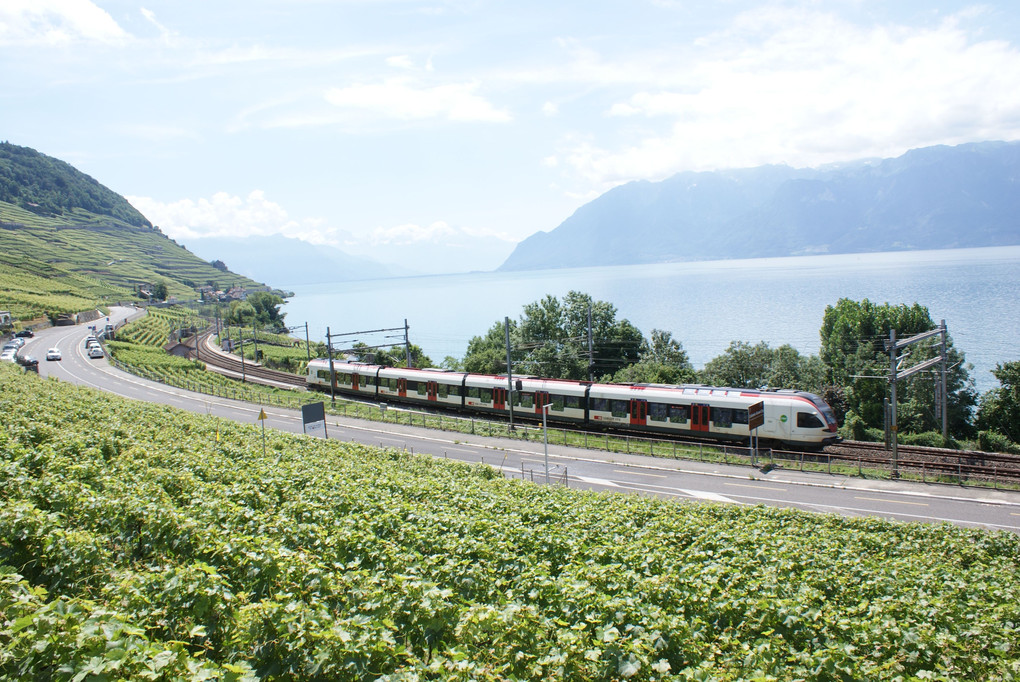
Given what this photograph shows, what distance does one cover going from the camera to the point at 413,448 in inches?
1331

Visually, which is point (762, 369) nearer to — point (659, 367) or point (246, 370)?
Answer: point (659, 367)

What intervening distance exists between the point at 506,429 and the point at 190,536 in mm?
29199

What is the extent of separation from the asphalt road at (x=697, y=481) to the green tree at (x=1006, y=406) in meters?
18.6

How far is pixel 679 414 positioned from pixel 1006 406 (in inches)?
935

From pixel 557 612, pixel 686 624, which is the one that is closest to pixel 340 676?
pixel 557 612

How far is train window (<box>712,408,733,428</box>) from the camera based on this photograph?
31.6 metres

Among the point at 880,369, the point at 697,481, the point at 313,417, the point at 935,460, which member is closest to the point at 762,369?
the point at 880,369

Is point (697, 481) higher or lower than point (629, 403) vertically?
lower

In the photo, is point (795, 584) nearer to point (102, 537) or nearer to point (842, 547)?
point (842, 547)

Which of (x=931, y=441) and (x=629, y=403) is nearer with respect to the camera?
(x=629, y=403)

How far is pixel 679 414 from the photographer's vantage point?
109 feet

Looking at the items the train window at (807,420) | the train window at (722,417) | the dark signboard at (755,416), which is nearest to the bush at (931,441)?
the train window at (807,420)

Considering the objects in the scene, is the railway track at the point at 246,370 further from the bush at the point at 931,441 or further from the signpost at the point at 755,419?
the bush at the point at 931,441

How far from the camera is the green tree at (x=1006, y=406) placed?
38.6 metres
